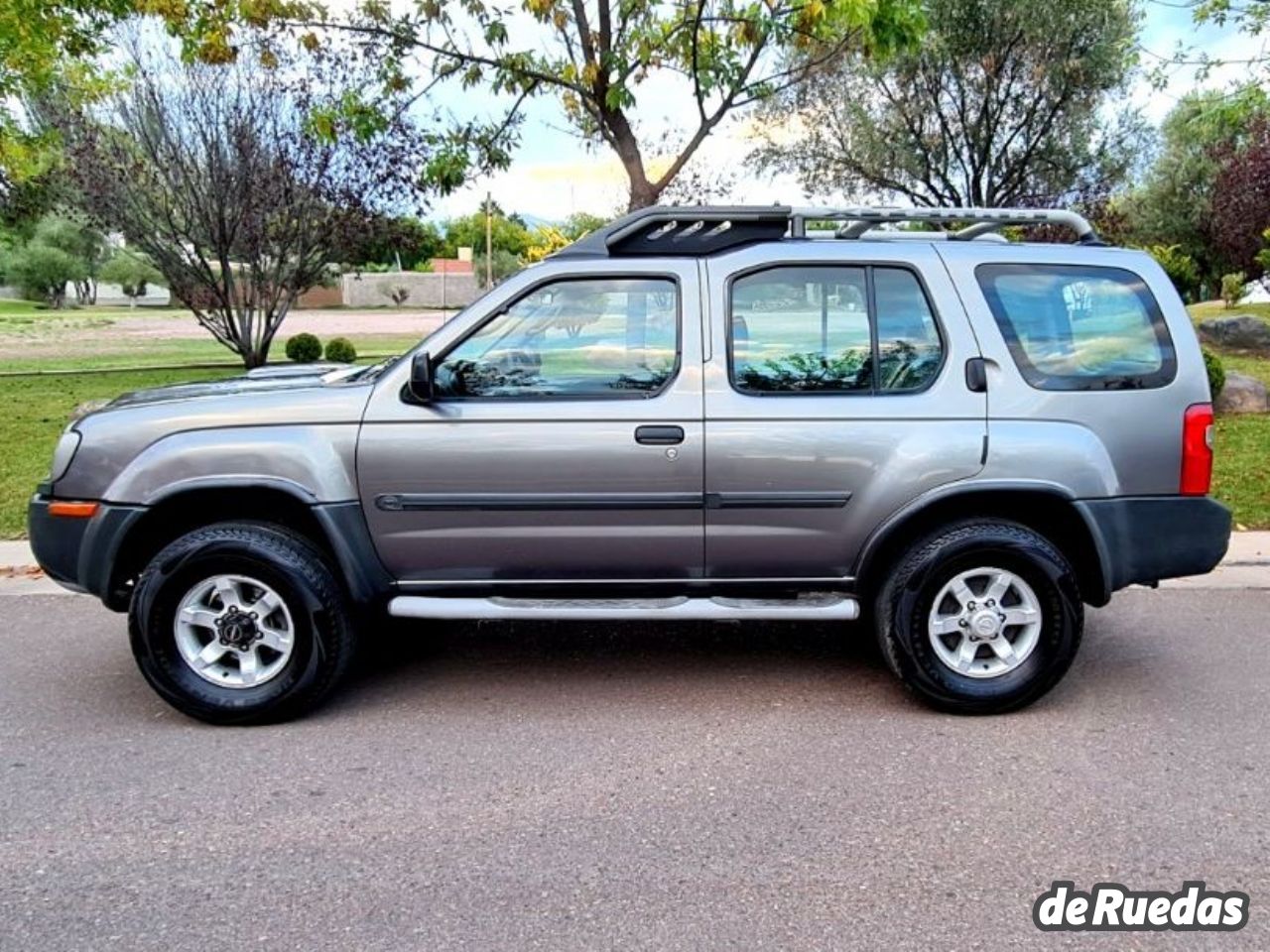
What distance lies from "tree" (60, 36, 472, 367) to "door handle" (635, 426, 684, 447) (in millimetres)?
12162

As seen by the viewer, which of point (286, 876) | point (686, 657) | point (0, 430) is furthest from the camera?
point (0, 430)

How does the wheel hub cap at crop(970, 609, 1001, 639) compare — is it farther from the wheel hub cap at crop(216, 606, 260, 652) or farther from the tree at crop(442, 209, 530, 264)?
the tree at crop(442, 209, 530, 264)

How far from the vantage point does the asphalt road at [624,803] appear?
9.45 ft

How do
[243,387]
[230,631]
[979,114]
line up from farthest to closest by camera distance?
1. [979,114]
2. [243,387]
3. [230,631]

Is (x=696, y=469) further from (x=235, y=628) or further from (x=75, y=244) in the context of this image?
(x=75, y=244)

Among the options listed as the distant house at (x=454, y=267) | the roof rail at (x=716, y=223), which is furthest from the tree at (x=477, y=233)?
the roof rail at (x=716, y=223)

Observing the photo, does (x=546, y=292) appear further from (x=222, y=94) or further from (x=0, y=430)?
(x=222, y=94)

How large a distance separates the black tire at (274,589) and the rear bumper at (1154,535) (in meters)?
3.15

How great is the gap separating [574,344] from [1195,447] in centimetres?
260

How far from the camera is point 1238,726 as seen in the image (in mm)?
4133

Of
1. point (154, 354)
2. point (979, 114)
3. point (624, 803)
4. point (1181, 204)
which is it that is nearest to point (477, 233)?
point (154, 354)

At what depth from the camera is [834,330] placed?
4.30 meters

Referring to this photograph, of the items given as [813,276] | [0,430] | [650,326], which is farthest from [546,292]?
[0,430]

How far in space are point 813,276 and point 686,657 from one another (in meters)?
1.92
